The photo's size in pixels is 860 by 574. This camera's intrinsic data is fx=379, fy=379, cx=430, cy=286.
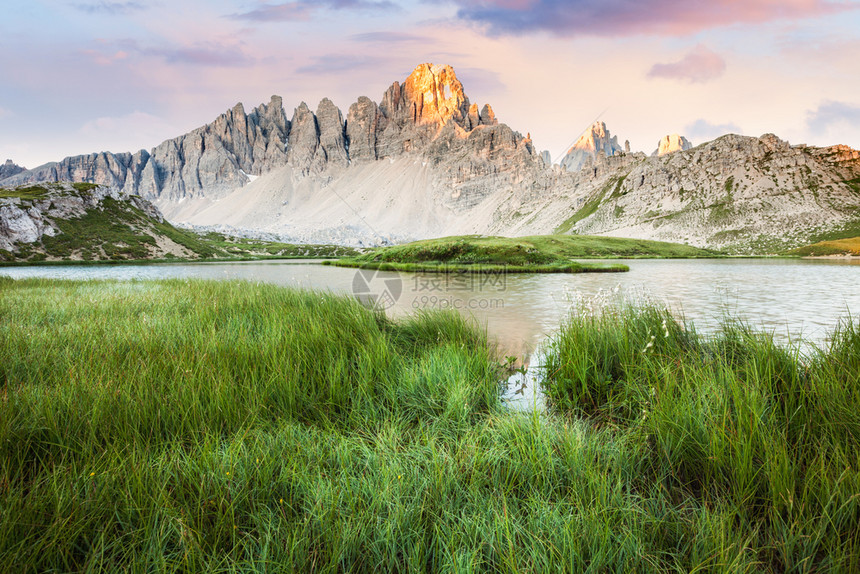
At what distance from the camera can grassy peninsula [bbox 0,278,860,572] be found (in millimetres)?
2023

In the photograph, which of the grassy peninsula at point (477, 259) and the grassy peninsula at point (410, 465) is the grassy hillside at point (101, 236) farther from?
the grassy peninsula at point (410, 465)

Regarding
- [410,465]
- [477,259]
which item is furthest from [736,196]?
[410,465]

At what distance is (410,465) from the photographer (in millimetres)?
2947

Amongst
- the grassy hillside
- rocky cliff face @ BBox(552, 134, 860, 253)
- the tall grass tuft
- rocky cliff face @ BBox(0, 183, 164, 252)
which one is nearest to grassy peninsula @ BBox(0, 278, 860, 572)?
the tall grass tuft

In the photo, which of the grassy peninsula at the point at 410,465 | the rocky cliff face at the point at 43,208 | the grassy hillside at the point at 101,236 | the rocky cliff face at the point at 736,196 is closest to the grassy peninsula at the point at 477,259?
the grassy peninsula at the point at 410,465

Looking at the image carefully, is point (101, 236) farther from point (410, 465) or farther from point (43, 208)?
point (410, 465)

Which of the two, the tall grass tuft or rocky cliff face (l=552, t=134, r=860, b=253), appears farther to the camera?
rocky cliff face (l=552, t=134, r=860, b=253)

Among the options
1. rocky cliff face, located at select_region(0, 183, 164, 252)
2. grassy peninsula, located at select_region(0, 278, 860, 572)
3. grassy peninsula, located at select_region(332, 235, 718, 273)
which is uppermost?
rocky cliff face, located at select_region(0, 183, 164, 252)

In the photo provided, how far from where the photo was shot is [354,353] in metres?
5.83

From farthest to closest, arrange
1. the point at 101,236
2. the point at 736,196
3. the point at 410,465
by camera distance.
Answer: the point at 736,196
the point at 101,236
the point at 410,465

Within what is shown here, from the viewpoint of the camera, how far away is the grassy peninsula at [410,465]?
2023 millimetres

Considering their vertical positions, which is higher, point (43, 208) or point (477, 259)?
point (43, 208)

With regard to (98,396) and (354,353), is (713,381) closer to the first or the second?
(354,353)

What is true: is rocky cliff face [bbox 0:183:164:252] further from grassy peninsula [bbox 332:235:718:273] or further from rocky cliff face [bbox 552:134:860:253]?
rocky cliff face [bbox 552:134:860:253]
